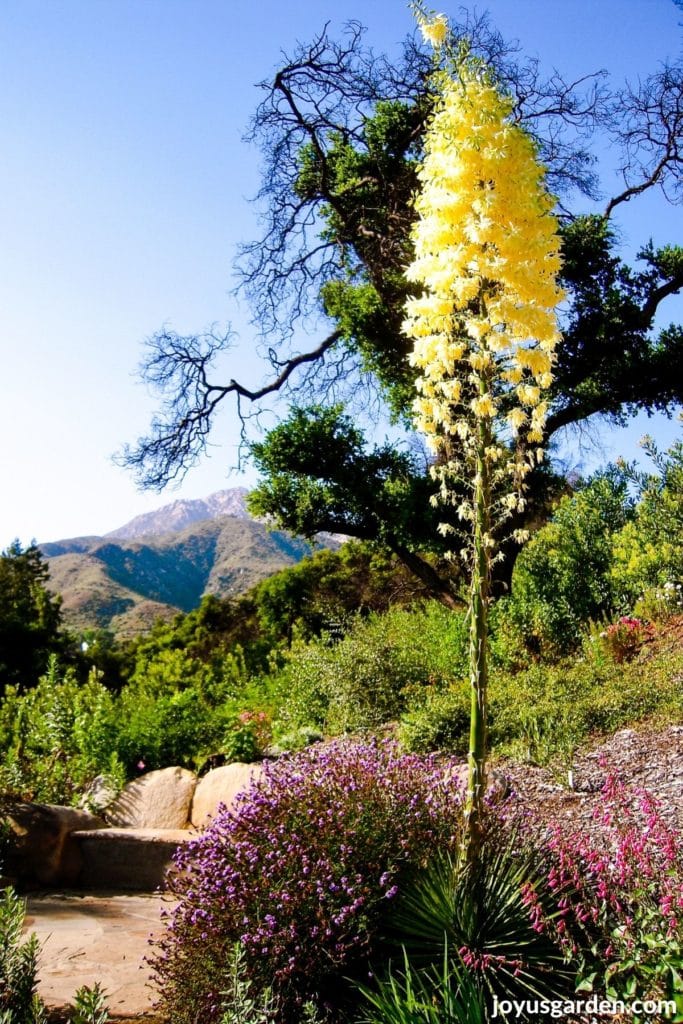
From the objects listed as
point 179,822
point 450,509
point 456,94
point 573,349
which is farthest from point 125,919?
point 573,349

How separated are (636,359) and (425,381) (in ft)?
37.0

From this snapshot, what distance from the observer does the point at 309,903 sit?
9.31ft

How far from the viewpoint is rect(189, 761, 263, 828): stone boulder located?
5852 millimetres

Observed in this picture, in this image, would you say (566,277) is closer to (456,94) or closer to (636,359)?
(636,359)

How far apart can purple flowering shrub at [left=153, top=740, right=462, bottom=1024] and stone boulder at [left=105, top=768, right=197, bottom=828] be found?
2.97 meters

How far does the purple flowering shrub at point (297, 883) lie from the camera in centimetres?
267

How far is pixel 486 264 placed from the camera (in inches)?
116

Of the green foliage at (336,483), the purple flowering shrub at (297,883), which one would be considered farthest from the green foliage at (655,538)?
the purple flowering shrub at (297,883)

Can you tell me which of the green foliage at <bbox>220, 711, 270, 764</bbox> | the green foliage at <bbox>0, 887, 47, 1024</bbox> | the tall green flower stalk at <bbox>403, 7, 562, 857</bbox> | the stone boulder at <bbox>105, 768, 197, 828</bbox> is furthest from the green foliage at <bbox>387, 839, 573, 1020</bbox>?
the green foliage at <bbox>220, 711, 270, 764</bbox>

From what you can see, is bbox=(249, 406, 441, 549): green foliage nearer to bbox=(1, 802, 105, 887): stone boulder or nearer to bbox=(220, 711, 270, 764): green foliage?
bbox=(220, 711, 270, 764): green foliage

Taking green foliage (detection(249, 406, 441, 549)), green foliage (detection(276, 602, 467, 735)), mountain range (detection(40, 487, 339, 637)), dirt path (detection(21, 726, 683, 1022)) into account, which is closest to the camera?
dirt path (detection(21, 726, 683, 1022))

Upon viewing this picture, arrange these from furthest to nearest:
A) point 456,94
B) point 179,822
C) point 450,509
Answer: point 450,509, point 179,822, point 456,94

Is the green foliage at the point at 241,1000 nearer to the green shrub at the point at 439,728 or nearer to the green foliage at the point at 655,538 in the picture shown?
the green shrub at the point at 439,728

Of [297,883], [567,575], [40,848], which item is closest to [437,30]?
[297,883]
